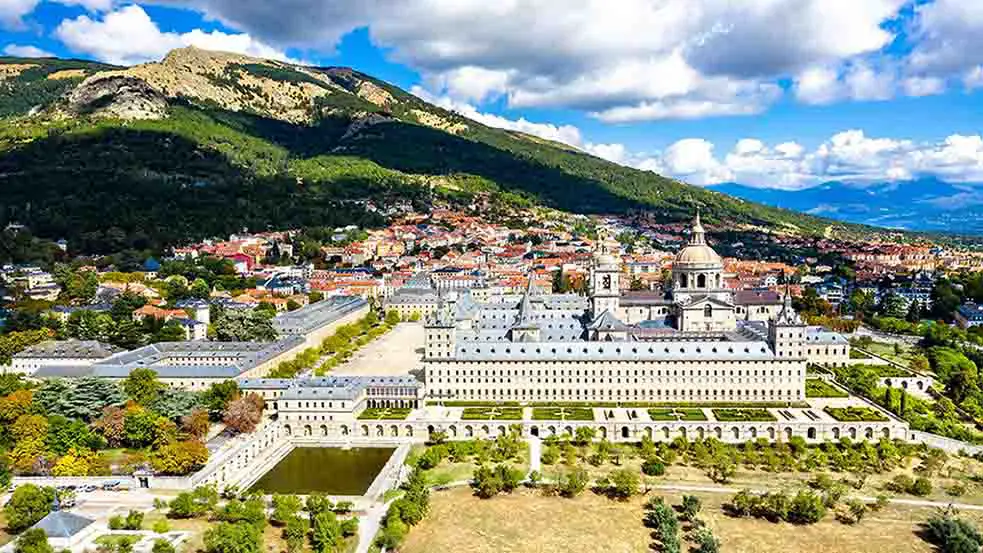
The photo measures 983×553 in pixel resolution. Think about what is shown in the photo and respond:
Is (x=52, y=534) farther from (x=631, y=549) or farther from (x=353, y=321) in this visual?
(x=353, y=321)

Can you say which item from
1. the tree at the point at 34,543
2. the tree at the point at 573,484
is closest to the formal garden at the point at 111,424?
the tree at the point at 34,543

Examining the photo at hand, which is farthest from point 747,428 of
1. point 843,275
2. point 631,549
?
point 843,275

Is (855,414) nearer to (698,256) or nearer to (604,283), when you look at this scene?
(698,256)

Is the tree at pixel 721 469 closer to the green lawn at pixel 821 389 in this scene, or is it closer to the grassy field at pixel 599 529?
the grassy field at pixel 599 529

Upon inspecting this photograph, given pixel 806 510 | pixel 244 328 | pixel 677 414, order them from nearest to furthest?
pixel 806 510, pixel 677 414, pixel 244 328

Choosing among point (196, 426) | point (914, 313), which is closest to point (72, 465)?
point (196, 426)

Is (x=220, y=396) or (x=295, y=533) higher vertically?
(x=220, y=396)

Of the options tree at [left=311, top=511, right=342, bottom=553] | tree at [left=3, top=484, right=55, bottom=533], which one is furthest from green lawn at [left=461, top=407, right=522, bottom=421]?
tree at [left=3, top=484, right=55, bottom=533]
